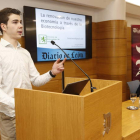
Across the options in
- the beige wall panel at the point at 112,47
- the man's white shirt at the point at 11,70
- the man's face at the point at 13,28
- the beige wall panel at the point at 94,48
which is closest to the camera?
the man's white shirt at the point at 11,70

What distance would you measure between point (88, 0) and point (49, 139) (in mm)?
3408

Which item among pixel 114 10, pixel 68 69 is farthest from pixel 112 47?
pixel 68 69

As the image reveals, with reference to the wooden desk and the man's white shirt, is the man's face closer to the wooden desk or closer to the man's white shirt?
the man's white shirt

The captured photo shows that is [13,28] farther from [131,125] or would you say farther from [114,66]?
[114,66]

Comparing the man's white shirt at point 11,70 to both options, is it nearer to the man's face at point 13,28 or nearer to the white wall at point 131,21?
the man's face at point 13,28

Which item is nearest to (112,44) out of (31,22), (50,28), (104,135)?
(50,28)

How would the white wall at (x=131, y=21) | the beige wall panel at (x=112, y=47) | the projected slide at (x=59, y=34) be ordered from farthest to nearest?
the white wall at (x=131, y=21)
the beige wall panel at (x=112, y=47)
the projected slide at (x=59, y=34)

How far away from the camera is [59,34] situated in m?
3.78

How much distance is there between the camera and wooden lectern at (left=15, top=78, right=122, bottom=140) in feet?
3.55

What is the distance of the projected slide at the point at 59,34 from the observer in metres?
3.49

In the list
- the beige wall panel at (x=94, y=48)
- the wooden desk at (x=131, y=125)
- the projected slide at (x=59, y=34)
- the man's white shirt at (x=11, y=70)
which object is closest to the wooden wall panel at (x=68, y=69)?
the beige wall panel at (x=94, y=48)

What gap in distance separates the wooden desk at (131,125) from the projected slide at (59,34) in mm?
1722

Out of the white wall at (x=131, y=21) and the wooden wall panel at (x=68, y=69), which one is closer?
the wooden wall panel at (x=68, y=69)

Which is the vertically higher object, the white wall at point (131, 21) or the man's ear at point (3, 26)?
the white wall at point (131, 21)
